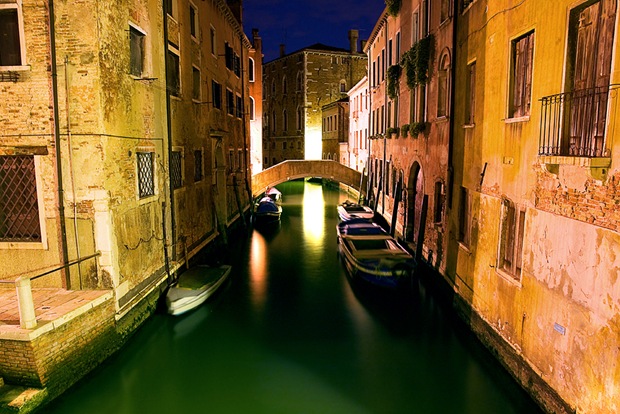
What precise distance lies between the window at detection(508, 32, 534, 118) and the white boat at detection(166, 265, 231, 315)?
668cm

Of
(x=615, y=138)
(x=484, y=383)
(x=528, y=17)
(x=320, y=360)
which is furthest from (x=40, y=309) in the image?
(x=528, y=17)

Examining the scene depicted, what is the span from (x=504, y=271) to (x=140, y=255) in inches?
240

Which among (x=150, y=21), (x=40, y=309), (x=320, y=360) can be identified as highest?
(x=150, y=21)

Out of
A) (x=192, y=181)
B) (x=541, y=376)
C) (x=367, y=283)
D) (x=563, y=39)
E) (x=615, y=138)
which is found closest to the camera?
(x=615, y=138)

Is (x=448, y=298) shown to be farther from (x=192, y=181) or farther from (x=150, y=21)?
(x=150, y=21)

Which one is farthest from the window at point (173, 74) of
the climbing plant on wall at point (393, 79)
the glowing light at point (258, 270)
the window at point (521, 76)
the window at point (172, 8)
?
the climbing plant on wall at point (393, 79)

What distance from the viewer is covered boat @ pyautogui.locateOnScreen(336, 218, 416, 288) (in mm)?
9930

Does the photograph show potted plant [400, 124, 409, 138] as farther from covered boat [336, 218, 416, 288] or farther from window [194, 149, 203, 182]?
window [194, 149, 203, 182]

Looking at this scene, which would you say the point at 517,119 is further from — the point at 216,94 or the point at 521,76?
the point at 216,94

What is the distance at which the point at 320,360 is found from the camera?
24.3ft

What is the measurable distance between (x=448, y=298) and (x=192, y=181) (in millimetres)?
6779

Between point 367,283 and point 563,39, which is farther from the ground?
point 563,39

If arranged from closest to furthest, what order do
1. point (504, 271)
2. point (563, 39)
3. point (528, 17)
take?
point (563, 39), point (528, 17), point (504, 271)

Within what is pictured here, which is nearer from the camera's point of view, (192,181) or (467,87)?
(467,87)
